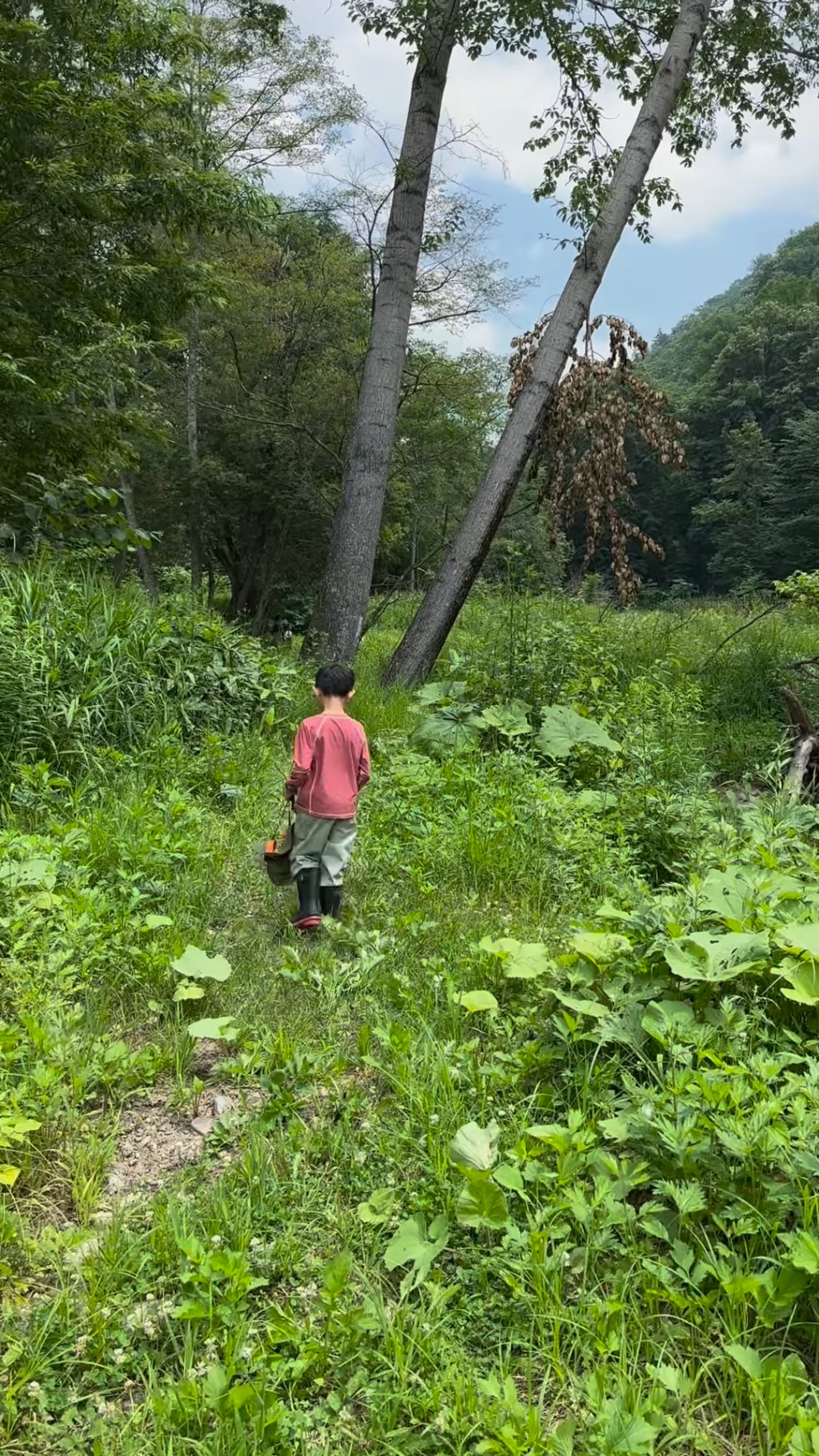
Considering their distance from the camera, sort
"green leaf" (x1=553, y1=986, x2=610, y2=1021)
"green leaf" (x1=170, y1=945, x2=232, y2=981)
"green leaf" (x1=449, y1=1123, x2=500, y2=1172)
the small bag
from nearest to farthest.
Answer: "green leaf" (x1=449, y1=1123, x2=500, y2=1172)
"green leaf" (x1=553, y1=986, x2=610, y2=1021)
"green leaf" (x1=170, y1=945, x2=232, y2=981)
the small bag

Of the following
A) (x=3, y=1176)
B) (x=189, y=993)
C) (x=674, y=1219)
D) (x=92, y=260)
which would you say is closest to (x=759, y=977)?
(x=674, y=1219)

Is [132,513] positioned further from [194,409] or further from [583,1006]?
[583,1006]

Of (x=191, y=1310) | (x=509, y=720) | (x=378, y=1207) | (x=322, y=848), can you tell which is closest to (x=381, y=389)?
(x=509, y=720)

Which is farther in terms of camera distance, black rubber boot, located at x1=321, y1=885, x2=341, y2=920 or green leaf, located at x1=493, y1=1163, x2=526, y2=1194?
black rubber boot, located at x1=321, y1=885, x2=341, y2=920

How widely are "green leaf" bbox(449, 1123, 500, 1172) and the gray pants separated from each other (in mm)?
1618

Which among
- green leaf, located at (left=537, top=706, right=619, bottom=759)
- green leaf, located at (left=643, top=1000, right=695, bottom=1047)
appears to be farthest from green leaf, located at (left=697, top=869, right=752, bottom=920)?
green leaf, located at (left=537, top=706, right=619, bottom=759)

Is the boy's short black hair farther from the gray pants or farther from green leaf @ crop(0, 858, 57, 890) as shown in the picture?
green leaf @ crop(0, 858, 57, 890)

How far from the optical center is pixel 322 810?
3.57m

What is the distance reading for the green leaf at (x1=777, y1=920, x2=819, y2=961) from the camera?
2.29 m

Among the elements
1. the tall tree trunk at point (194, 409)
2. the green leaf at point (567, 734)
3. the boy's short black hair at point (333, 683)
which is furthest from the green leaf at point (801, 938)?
the tall tree trunk at point (194, 409)

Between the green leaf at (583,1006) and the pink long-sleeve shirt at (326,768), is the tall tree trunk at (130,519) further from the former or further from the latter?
the green leaf at (583,1006)

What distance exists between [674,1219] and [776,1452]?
47 centimetres

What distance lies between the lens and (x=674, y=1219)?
186 cm

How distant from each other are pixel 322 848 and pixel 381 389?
5.01 metres
